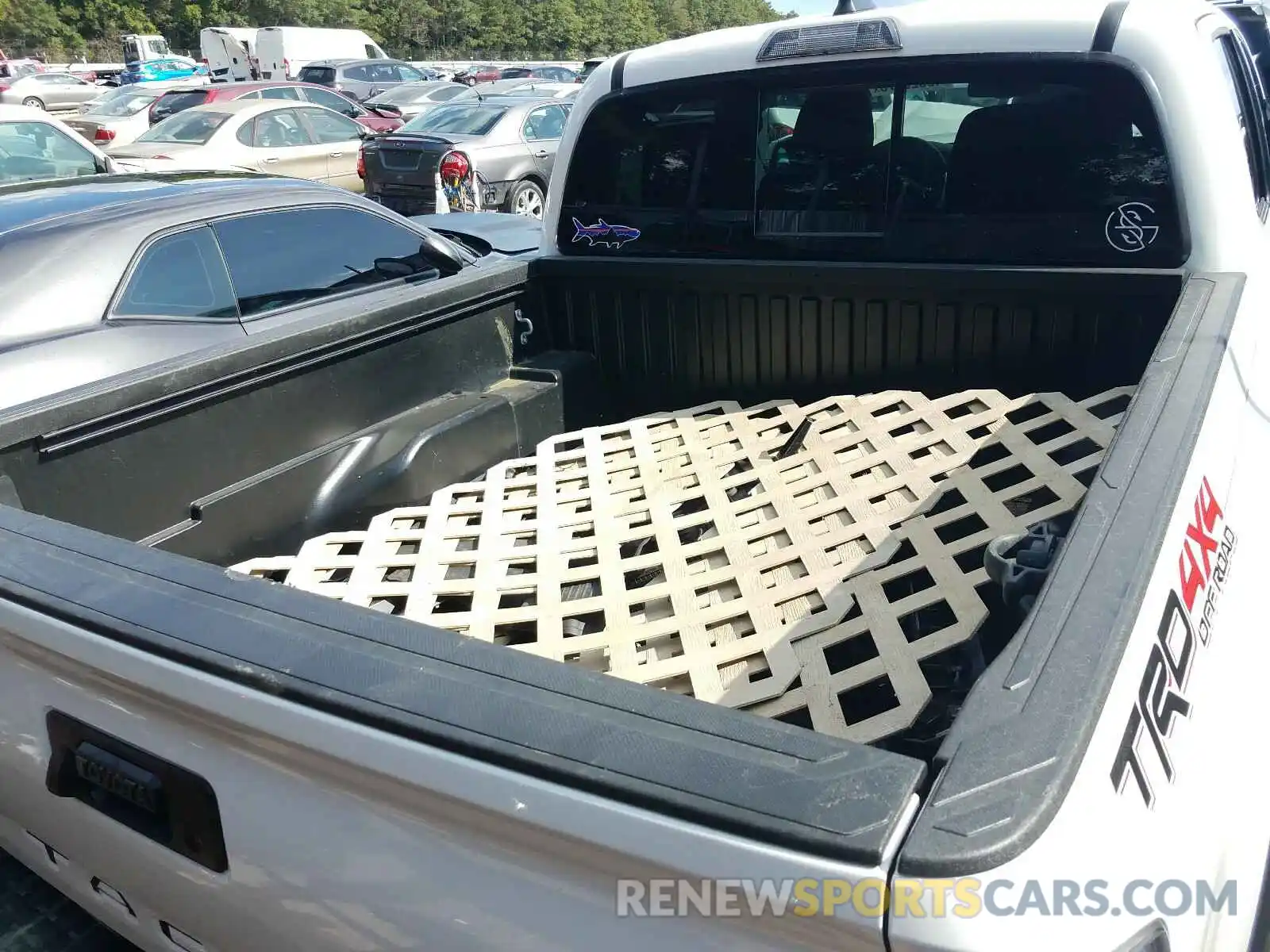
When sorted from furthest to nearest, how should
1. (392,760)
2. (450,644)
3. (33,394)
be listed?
(33,394), (450,644), (392,760)

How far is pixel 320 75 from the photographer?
26.9 m

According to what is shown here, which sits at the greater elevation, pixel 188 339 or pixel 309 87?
pixel 309 87

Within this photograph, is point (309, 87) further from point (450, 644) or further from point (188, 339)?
point (450, 644)

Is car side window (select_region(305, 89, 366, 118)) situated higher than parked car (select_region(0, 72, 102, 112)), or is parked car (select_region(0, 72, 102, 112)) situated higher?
parked car (select_region(0, 72, 102, 112))

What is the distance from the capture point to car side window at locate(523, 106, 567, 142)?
1194 cm

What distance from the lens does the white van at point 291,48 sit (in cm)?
3112

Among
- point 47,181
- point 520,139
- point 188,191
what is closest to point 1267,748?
point 188,191

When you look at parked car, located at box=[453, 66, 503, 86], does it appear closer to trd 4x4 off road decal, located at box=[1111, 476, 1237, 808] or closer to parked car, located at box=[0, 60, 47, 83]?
parked car, located at box=[0, 60, 47, 83]

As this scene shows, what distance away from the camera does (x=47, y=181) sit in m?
5.08

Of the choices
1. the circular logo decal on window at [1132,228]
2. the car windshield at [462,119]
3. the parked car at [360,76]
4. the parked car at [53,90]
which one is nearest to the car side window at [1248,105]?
the circular logo decal on window at [1132,228]

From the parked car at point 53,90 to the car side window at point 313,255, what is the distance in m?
27.4

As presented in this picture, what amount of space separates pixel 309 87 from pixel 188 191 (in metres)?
12.4

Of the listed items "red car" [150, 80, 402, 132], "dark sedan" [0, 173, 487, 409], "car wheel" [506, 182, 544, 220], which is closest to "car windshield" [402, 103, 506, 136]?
"car wheel" [506, 182, 544, 220]

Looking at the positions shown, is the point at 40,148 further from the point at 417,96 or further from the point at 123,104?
the point at 417,96
